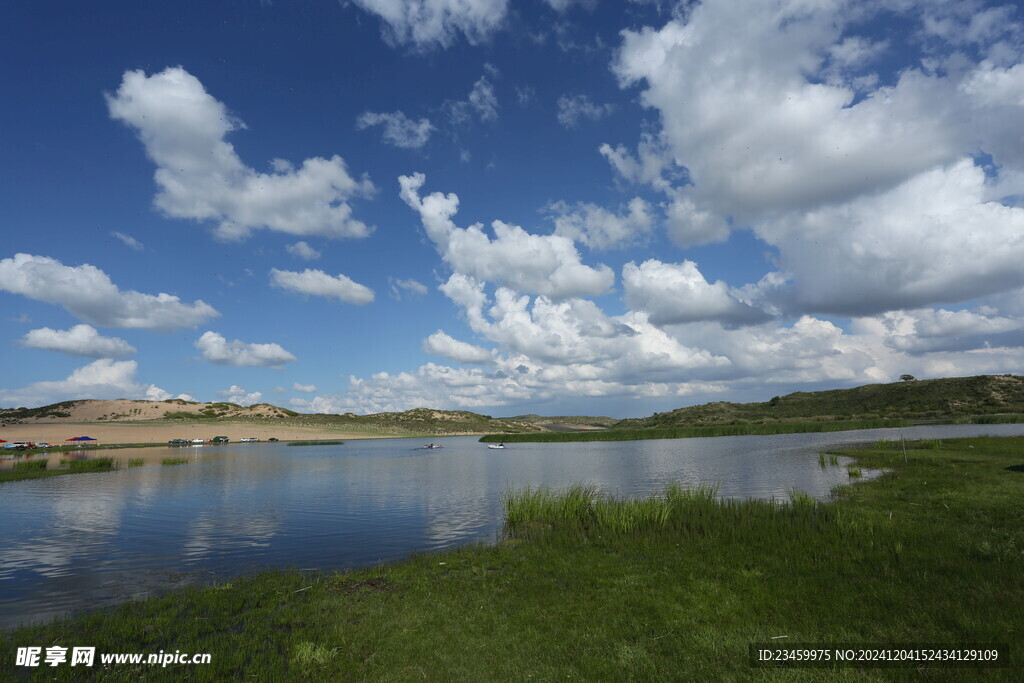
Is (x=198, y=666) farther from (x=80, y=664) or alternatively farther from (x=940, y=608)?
(x=940, y=608)

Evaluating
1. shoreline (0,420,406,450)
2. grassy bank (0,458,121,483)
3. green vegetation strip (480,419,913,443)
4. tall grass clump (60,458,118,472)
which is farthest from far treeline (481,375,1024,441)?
grassy bank (0,458,121,483)

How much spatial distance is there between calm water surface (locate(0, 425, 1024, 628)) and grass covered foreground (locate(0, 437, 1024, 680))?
4572 millimetres

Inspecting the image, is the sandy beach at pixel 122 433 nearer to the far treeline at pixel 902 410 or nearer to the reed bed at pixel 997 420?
the far treeline at pixel 902 410

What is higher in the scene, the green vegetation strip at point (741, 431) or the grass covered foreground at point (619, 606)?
the grass covered foreground at point (619, 606)

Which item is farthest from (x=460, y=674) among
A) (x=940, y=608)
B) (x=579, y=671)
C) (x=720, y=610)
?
(x=940, y=608)

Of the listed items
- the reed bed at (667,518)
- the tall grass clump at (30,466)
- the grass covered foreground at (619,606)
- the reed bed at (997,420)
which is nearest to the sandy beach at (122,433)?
the tall grass clump at (30,466)

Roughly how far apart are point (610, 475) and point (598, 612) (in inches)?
1680

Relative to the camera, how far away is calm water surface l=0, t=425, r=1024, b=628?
2109cm

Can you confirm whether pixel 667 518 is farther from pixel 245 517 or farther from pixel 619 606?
pixel 245 517

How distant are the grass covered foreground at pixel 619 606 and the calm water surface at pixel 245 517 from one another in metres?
4.57

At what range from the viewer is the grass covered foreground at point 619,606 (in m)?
11.2

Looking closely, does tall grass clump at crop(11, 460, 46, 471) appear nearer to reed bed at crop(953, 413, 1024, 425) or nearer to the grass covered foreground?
the grass covered foreground

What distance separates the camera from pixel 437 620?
13.9 meters

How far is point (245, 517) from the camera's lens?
35.1m
